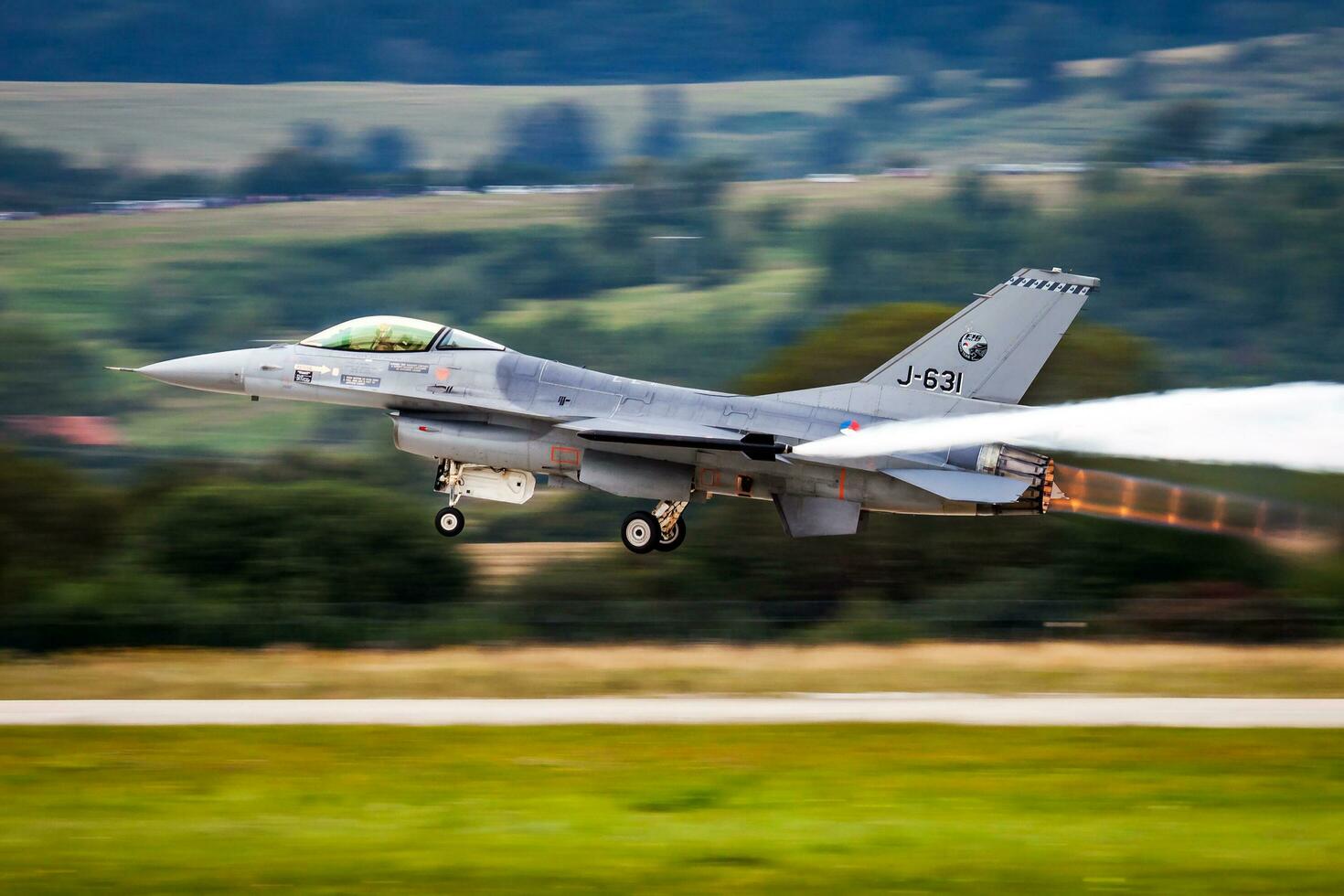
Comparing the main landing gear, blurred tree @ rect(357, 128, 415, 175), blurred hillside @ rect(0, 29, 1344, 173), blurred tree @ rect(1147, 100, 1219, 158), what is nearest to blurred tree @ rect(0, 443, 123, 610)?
the main landing gear

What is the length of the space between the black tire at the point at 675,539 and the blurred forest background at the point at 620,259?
493 cm

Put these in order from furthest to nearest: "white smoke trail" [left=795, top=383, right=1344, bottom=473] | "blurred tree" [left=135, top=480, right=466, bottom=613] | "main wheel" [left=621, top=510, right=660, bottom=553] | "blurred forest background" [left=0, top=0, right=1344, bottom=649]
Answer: "blurred tree" [left=135, top=480, right=466, bottom=613] → "blurred forest background" [left=0, top=0, right=1344, bottom=649] → "main wheel" [left=621, top=510, right=660, bottom=553] → "white smoke trail" [left=795, top=383, right=1344, bottom=473]

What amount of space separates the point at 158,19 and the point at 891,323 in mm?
148032

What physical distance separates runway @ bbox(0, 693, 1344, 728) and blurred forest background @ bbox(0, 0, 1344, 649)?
348 inches

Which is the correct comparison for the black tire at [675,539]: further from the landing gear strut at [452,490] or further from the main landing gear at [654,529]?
the landing gear strut at [452,490]

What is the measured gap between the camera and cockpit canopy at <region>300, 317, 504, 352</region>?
28.4 m

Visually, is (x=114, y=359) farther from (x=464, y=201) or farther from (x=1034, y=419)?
(x=1034, y=419)

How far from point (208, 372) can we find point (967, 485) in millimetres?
14068

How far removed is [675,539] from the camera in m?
29.2

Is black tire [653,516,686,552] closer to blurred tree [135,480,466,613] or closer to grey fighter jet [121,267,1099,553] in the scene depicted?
grey fighter jet [121,267,1099,553]

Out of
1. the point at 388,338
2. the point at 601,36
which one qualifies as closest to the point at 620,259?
the point at 601,36

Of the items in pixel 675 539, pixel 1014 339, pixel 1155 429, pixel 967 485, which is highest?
pixel 1014 339

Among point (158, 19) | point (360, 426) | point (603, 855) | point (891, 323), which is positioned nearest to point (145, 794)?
point (603, 855)

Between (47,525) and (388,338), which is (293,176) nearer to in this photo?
(47,525)
